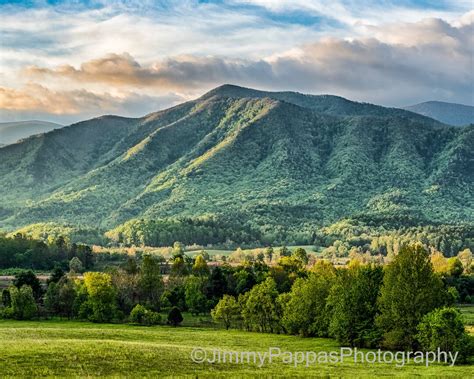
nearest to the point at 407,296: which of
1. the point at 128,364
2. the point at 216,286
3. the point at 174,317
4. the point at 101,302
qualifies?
the point at 174,317

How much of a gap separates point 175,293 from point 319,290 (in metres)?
40.0

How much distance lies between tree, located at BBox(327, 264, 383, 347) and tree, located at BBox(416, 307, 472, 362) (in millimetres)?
8107

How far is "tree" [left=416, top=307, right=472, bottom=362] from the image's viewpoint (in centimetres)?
7100

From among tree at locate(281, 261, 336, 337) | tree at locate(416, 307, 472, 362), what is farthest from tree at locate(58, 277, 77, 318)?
tree at locate(416, 307, 472, 362)

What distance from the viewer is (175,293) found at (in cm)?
12744

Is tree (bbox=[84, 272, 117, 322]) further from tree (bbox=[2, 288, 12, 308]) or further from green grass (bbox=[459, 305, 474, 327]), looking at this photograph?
green grass (bbox=[459, 305, 474, 327])

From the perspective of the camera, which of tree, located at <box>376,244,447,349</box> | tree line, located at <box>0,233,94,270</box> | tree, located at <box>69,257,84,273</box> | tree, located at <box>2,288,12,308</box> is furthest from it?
tree line, located at <box>0,233,94,270</box>

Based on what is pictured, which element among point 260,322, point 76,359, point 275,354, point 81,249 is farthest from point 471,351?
point 81,249

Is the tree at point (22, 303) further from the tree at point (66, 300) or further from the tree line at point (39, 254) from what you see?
the tree line at point (39, 254)

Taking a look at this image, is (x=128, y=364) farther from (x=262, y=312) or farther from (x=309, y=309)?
(x=262, y=312)

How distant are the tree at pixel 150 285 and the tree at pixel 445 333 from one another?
5852 centimetres

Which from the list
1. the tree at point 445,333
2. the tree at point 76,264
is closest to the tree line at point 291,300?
the tree at point 445,333

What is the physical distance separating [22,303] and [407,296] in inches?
2431

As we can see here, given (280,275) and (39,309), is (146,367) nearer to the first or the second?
(39,309)
